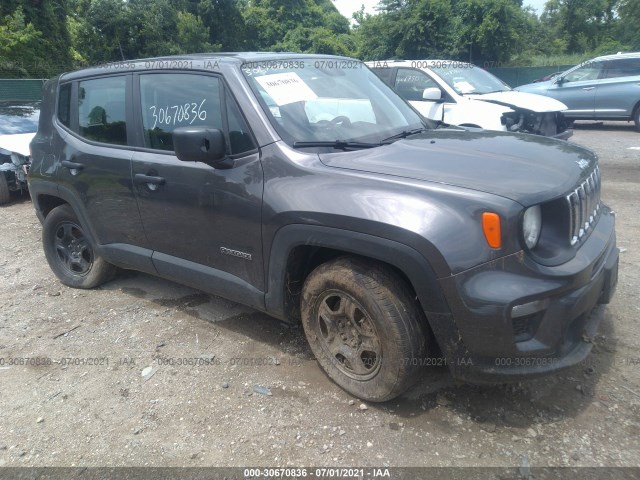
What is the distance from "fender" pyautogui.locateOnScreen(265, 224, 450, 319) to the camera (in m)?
2.28

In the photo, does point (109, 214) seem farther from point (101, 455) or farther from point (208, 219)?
point (101, 455)

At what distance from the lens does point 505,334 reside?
2225mm

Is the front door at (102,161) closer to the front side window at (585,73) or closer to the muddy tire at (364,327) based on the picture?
the muddy tire at (364,327)

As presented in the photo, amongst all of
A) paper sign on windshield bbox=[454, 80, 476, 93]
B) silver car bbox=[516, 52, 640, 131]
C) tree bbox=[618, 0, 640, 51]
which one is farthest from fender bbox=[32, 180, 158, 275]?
tree bbox=[618, 0, 640, 51]

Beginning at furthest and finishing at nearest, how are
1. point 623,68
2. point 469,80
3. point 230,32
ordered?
1. point 230,32
2. point 623,68
3. point 469,80

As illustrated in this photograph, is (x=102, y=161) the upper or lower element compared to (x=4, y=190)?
upper

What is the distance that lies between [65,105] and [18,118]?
479 cm

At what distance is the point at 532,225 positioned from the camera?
2.33 metres

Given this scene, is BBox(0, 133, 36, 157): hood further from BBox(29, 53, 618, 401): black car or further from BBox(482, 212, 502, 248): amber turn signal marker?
BBox(482, 212, 502, 248): amber turn signal marker

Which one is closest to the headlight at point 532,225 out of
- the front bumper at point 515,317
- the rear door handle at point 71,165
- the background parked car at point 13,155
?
the front bumper at point 515,317

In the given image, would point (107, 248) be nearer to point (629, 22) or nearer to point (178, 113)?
point (178, 113)

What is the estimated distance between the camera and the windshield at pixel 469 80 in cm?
798

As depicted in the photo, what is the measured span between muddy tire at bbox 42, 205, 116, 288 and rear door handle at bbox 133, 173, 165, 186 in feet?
3.78

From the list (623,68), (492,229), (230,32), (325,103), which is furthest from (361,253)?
(230,32)
